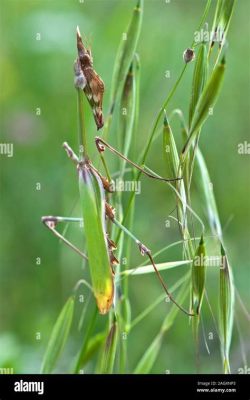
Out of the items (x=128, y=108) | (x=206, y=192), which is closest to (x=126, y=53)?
(x=128, y=108)

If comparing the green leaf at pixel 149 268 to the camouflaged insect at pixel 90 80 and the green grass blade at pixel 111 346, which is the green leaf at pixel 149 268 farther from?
the camouflaged insect at pixel 90 80

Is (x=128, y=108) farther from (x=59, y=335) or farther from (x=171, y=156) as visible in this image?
(x=59, y=335)

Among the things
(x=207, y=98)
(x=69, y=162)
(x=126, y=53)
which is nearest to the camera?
(x=207, y=98)

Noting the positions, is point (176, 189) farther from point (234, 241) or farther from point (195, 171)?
point (234, 241)

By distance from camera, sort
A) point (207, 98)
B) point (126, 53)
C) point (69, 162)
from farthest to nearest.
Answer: point (69, 162) < point (126, 53) < point (207, 98)

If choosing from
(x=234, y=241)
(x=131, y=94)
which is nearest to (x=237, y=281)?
(x=234, y=241)

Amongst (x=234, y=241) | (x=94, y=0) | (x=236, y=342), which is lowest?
(x=236, y=342)
